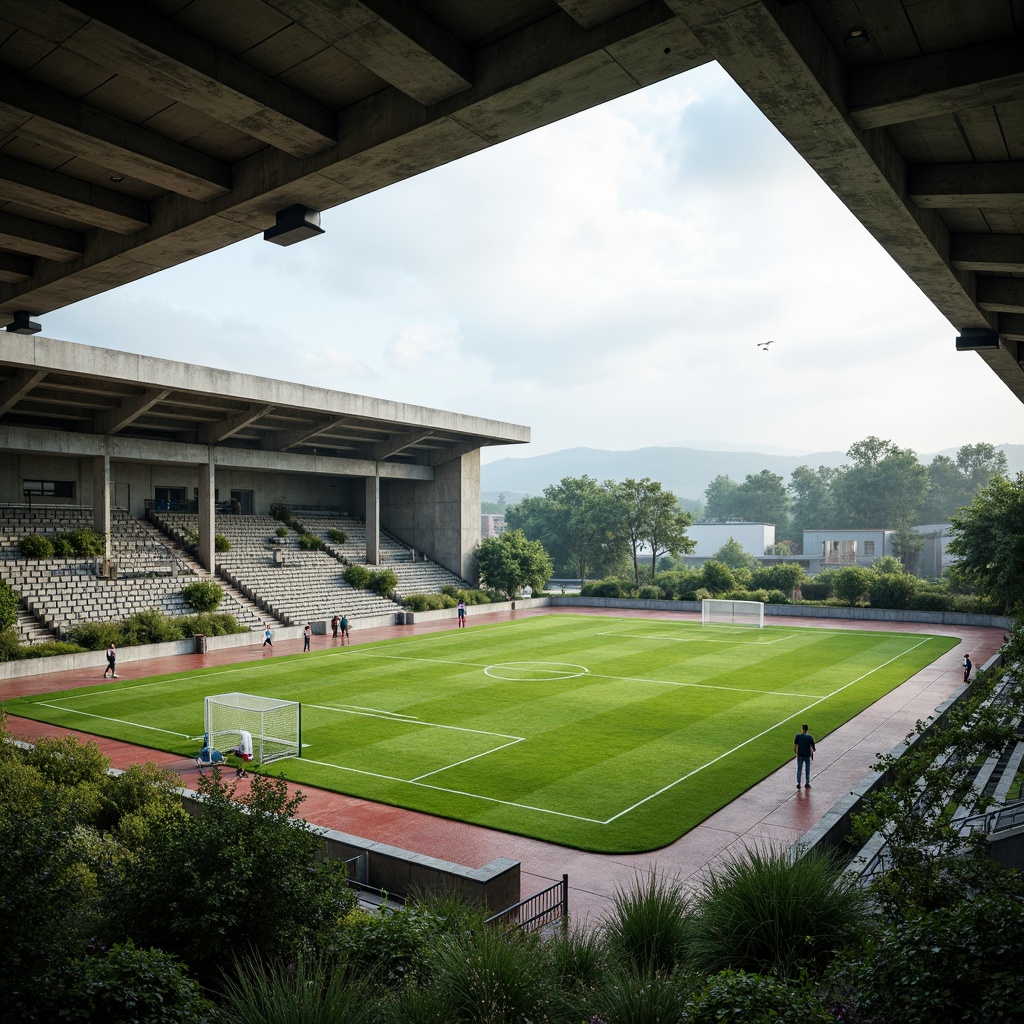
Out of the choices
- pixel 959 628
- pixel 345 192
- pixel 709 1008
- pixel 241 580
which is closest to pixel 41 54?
pixel 345 192

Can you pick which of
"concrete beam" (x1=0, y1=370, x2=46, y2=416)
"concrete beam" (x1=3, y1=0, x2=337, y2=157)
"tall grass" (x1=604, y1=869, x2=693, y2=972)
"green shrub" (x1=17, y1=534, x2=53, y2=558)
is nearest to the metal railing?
"tall grass" (x1=604, y1=869, x2=693, y2=972)

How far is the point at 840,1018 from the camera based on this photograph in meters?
6.05

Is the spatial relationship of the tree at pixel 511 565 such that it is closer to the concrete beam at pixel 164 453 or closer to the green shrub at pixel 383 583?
the concrete beam at pixel 164 453

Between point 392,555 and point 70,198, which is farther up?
point 70,198

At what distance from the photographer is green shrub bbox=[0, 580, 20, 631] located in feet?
107

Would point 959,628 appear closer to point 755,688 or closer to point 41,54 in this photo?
point 755,688

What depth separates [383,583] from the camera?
5294 centimetres

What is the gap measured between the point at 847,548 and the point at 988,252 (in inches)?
4070

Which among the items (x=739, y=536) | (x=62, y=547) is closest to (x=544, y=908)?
(x=62, y=547)

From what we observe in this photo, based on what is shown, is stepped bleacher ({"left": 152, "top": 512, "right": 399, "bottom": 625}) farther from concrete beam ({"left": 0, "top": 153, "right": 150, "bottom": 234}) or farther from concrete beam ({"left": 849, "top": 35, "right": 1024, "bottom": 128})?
concrete beam ({"left": 849, "top": 35, "right": 1024, "bottom": 128})

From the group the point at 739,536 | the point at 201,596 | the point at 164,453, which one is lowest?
the point at 201,596

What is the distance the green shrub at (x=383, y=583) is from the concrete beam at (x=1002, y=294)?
45.2 meters

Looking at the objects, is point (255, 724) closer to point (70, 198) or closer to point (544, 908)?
point (544, 908)

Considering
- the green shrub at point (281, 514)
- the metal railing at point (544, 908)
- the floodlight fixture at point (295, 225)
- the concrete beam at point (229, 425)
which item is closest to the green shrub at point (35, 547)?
the concrete beam at point (229, 425)
